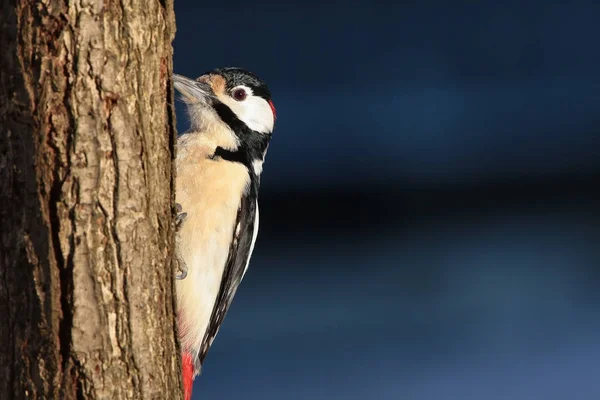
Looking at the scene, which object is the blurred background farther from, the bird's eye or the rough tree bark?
the rough tree bark

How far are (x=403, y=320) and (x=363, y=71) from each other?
62.1 inches

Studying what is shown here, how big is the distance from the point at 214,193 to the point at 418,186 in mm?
2778

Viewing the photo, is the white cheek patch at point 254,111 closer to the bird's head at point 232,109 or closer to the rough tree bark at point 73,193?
the bird's head at point 232,109

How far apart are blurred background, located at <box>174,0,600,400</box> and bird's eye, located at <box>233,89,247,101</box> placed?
1.93m

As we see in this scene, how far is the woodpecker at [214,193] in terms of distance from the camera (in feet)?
10.1

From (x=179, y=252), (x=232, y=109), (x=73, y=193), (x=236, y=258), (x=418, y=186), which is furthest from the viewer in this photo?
(x=418, y=186)

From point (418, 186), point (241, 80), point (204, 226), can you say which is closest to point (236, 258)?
Answer: point (204, 226)

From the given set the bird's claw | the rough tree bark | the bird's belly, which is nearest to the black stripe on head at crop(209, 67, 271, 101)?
the bird's belly

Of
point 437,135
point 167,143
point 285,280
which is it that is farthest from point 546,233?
point 167,143

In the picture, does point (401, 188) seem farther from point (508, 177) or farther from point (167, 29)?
point (167, 29)

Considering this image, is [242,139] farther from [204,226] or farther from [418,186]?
[418,186]

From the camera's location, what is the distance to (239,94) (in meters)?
3.47

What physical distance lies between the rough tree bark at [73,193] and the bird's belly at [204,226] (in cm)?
120

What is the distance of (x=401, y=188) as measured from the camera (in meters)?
5.68
